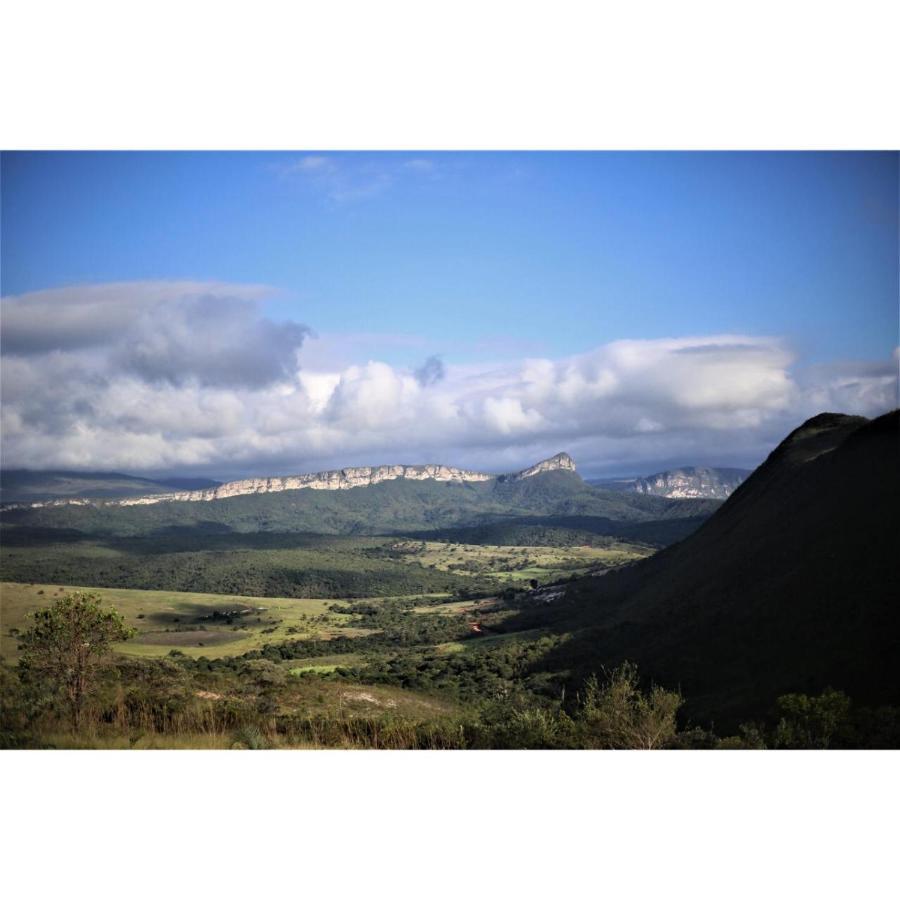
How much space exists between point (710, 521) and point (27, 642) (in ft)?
114

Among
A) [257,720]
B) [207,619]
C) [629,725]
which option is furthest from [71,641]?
[207,619]

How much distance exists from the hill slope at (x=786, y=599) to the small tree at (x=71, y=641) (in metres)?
14.2

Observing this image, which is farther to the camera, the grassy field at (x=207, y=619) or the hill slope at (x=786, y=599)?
the grassy field at (x=207, y=619)

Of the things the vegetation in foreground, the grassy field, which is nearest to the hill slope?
the vegetation in foreground

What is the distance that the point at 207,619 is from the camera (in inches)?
2435

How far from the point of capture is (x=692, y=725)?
17.2 meters

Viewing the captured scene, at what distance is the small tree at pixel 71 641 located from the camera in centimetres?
1088

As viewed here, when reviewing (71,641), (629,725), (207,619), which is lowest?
(207,619)

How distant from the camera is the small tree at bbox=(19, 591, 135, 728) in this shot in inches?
428

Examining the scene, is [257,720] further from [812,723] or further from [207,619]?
[207,619]

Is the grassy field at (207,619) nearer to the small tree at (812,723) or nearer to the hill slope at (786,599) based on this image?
the hill slope at (786,599)

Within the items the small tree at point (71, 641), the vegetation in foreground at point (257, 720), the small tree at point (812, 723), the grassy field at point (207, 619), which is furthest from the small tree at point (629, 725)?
the grassy field at point (207, 619)

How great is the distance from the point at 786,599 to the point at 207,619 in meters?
53.2

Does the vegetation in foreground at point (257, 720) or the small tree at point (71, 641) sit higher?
the small tree at point (71, 641)
